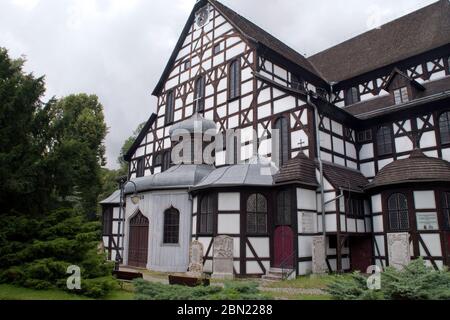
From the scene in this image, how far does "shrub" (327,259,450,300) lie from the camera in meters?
7.17

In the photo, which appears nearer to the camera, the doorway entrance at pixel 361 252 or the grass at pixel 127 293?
the grass at pixel 127 293

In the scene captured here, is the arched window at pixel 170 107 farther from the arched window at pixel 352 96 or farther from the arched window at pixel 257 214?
the arched window at pixel 352 96

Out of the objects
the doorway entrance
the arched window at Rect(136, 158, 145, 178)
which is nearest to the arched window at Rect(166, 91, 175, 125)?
the arched window at Rect(136, 158, 145, 178)

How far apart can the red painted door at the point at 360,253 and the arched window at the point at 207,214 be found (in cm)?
628

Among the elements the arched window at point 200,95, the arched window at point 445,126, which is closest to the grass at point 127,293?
the arched window at point 445,126

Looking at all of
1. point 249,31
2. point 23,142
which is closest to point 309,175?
point 249,31

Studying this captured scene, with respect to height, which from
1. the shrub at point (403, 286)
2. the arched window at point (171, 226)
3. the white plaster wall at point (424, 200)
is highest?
the white plaster wall at point (424, 200)

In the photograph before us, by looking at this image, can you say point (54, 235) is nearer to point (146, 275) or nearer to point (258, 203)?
point (146, 275)

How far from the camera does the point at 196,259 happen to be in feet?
50.0

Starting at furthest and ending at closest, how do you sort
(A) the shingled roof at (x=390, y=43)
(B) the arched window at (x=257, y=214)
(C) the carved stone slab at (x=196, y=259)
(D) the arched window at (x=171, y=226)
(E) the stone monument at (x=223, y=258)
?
(A) the shingled roof at (x=390, y=43), (D) the arched window at (x=171, y=226), (C) the carved stone slab at (x=196, y=259), (B) the arched window at (x=257, y=214), (E) the stone monument at (x=223, y=258)

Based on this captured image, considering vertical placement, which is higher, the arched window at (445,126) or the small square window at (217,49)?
the small square window at (217,49)

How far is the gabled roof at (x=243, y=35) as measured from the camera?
65.3ft

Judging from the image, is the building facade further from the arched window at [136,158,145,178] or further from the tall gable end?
the arched window at [136,158,145,178]

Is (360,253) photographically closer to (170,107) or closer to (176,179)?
(176,179)
